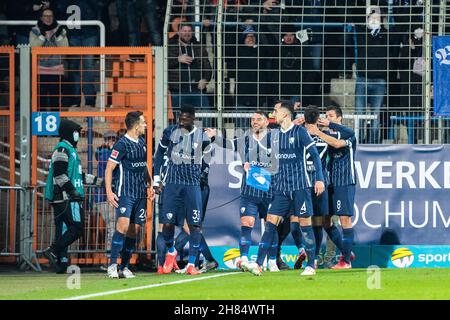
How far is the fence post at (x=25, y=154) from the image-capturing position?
20.1m

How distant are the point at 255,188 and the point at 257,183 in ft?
0.26

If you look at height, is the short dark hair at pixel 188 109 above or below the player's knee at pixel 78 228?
above

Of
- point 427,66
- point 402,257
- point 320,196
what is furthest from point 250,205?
point 427,66

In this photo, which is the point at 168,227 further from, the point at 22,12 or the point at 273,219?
the point at 22,12

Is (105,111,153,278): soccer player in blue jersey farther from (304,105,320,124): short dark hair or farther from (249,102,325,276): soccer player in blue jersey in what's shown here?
(304,105,320,124): short dark hair

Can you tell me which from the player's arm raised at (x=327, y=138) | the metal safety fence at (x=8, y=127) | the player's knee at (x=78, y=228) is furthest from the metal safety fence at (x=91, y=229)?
the player's arm raised at (x=327, y=138)

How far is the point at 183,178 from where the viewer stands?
1820cm

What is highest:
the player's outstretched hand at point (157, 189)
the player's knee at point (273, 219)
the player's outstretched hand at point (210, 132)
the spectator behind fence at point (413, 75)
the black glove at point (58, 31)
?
the black glove at point (58, 31)

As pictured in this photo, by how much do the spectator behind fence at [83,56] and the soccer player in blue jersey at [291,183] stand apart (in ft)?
12.8

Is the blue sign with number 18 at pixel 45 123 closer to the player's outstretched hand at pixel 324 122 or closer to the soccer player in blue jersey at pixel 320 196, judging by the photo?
the soccer player in blue jersey at pixel 320 196

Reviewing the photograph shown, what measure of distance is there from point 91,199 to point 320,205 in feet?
11.7

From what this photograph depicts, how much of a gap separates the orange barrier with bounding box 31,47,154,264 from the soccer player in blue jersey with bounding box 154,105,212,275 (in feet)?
5.33

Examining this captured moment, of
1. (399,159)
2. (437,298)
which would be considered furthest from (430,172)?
(437,298)

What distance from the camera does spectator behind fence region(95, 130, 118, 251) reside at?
802 inches
